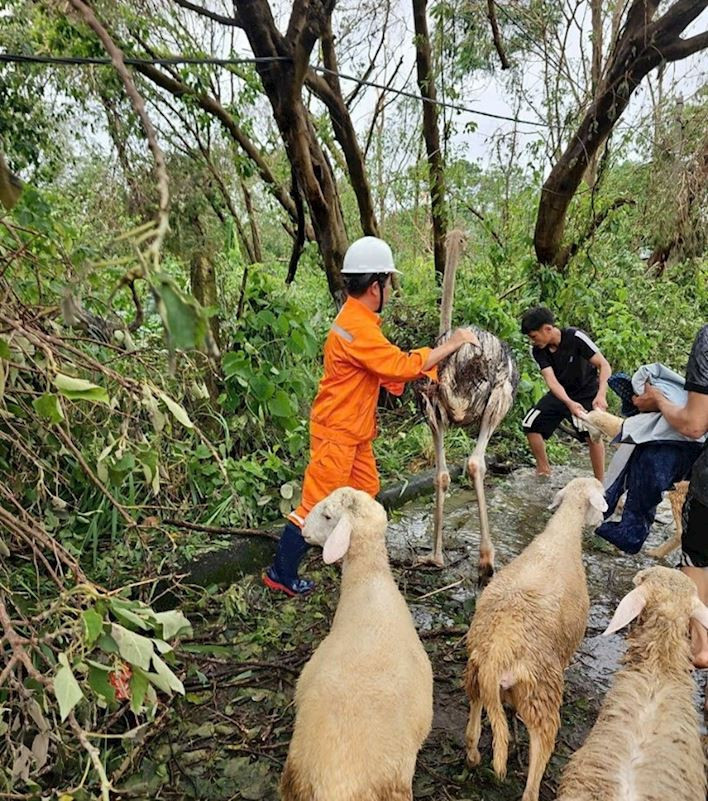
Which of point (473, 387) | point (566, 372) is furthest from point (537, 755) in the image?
point (566, 372)

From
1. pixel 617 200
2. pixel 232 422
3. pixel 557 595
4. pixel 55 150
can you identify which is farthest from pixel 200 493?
pixel 617 200

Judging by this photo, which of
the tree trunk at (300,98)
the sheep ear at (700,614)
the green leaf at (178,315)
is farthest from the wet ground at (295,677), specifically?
the tree trunk at (300,98)

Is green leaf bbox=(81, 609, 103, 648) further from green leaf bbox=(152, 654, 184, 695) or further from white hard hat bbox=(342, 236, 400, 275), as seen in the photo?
white hard hat bbox=(342, 236, 400, 275)

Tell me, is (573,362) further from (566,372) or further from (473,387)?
(473,387)

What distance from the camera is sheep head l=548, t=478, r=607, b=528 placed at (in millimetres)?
3400

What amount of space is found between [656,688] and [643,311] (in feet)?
30.0

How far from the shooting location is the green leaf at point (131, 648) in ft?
4.54

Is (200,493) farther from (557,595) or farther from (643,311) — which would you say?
(643,311)

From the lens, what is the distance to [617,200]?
8031 mm

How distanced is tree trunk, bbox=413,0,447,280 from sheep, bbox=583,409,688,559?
3.01 metres

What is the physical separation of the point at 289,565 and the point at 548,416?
323cm

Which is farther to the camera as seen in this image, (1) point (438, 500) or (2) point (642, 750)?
(1) point (438, 500)

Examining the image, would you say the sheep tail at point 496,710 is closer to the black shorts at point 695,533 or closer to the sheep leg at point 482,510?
the black shorts at point 695,533

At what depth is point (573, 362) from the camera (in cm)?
546
